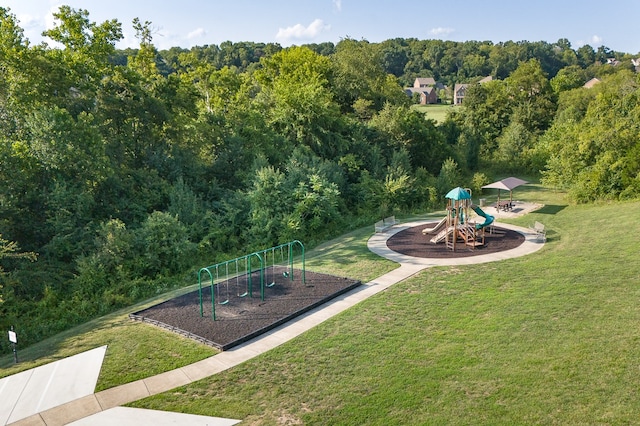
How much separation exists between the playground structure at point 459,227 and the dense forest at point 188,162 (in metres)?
5.49

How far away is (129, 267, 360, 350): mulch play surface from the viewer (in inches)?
479

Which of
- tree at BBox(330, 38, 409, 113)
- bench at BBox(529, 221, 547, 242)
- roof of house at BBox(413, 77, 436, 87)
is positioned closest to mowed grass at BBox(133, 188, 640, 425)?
bench at BBox(529, 221, 547, 242)

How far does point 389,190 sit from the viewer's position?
89.7ft

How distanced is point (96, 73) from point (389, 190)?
16304mm

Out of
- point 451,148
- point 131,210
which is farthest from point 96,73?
point 451,148

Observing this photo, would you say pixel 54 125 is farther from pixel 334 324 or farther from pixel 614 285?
pixel 614 285

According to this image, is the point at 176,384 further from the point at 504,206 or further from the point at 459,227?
the point at 504,206

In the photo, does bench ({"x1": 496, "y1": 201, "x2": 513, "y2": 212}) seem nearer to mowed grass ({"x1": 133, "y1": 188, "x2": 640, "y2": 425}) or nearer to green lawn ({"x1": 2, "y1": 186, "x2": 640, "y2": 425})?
green lawn ({"x1": 2, "y1": 186, "x2": 640, "y2": 425})

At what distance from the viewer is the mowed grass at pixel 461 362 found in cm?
845

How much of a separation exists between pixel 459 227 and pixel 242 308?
10.6 meters

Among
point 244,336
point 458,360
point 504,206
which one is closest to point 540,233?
point 504,206

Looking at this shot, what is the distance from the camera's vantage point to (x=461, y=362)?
999cm

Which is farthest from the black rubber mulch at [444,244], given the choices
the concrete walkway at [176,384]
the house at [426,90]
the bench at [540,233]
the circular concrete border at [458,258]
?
the house at [426,90]

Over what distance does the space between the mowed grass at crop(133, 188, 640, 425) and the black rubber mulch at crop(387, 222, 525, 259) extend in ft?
10.9
